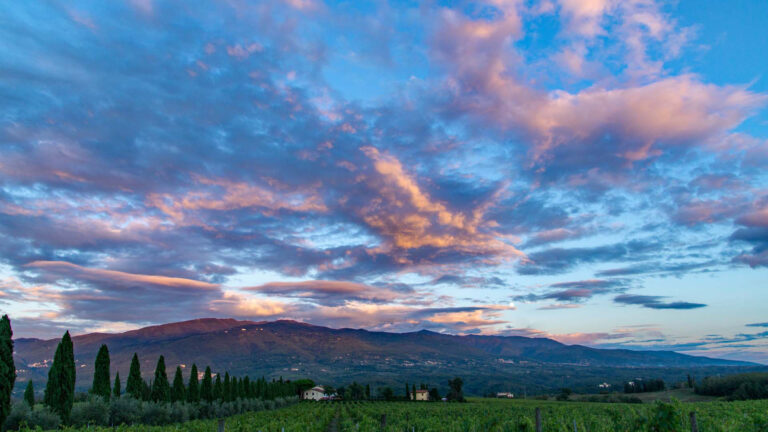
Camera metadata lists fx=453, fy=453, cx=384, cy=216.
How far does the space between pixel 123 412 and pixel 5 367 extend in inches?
664

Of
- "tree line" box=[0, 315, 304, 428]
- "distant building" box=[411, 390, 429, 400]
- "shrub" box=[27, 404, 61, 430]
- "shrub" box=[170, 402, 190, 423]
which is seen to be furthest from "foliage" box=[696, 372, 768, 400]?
"shrub" box=[27, 404, 61, 430]

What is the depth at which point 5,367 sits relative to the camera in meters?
22.0

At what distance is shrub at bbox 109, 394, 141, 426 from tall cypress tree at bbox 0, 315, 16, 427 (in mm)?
14887

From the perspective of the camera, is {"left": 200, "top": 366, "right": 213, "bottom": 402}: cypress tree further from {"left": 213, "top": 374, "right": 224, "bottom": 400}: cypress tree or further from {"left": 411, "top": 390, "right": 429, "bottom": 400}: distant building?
{"left": 411, "top": 390, "right": 429, "bottom": 400}: distant building

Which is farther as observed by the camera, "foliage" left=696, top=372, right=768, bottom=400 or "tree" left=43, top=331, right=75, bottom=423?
"foliage" left=696, top=372, right=768, bottom=400

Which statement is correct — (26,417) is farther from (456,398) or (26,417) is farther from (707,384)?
(707,384)

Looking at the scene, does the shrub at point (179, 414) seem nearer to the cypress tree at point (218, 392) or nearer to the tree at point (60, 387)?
the tree at point (60, 387)

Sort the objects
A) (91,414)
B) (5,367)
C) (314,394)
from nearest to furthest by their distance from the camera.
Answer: (5,367)
(91,414)
(314,394)

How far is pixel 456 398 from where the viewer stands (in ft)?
355

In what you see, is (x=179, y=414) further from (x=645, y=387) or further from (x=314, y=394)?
(x=645, y=387)

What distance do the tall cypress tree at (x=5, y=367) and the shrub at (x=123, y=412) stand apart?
14.9 metres

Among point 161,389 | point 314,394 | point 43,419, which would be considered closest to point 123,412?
point 43,419

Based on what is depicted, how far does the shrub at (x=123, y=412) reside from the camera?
36.0m

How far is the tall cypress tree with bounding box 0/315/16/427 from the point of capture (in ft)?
71.1
